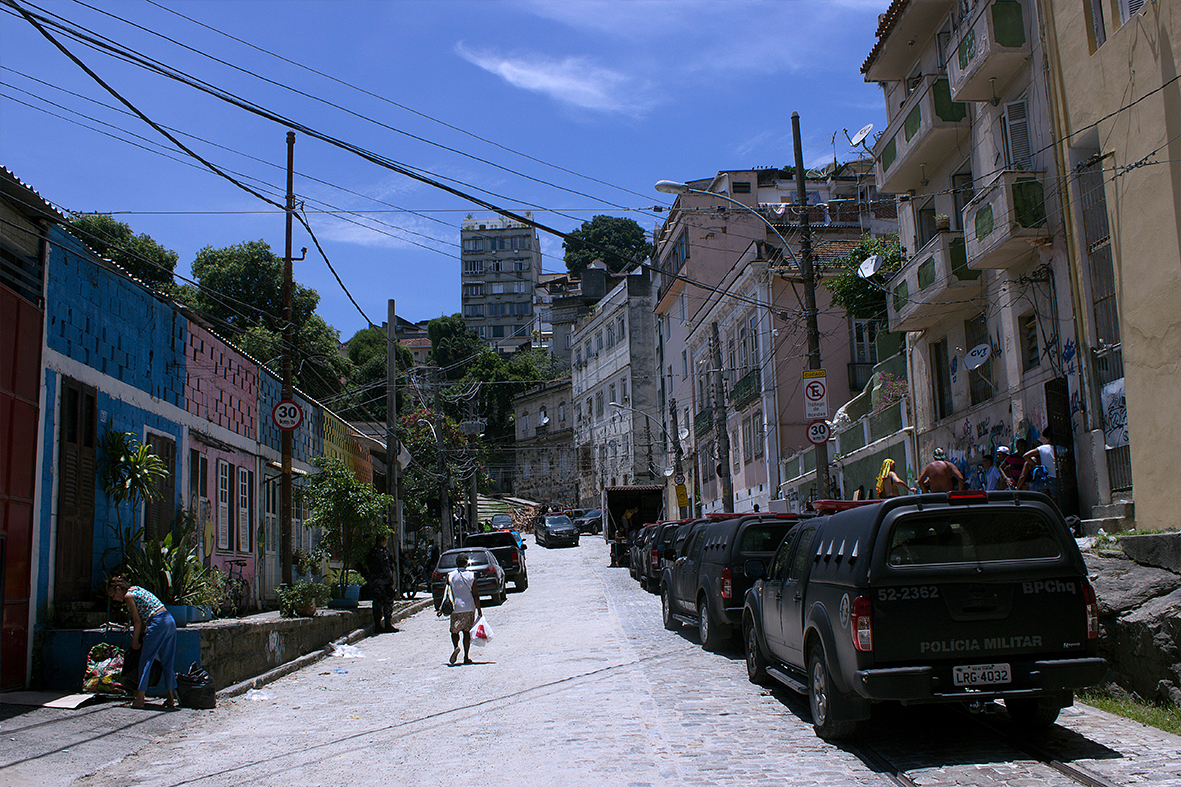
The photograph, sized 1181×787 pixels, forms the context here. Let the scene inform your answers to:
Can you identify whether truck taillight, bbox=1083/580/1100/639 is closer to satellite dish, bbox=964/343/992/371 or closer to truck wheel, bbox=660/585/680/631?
truck wheel, bbox=660/585/680/631

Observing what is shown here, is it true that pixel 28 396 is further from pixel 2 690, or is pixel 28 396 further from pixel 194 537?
pixel 194 537

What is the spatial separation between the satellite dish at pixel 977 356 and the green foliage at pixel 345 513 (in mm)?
12266

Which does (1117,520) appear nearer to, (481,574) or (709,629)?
(709,629)

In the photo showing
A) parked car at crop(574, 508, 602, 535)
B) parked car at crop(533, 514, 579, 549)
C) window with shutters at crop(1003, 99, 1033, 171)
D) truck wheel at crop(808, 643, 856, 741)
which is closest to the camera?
truck wheel at crop(808, 643, 856, 741)

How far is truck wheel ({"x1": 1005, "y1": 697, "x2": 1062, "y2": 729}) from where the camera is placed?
762cm

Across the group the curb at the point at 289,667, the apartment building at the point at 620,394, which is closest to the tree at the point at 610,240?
the apartment building at the point at 620,394

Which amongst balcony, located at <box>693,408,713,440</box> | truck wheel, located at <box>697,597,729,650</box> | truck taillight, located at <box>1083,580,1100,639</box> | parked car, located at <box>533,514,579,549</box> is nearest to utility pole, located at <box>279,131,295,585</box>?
truck wheel, located at <box>697,597,729,650</box>

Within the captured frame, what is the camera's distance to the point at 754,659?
35.8 ft

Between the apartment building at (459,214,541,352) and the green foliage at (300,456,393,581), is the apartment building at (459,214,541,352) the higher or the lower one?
the higher one

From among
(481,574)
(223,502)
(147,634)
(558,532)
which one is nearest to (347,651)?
(223,502)

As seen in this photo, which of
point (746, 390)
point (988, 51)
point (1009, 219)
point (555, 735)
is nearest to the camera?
point (555, 735)

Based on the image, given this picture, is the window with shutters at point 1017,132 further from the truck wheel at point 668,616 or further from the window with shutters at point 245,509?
the window with shutters at point 245,509

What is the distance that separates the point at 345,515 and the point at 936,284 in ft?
42.4

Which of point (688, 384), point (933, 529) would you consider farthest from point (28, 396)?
point (688, 384)
